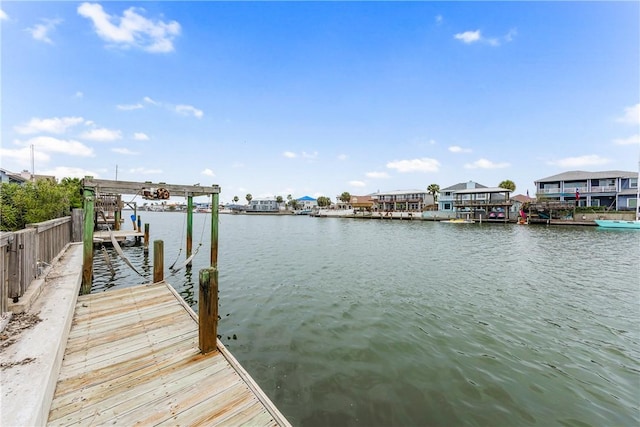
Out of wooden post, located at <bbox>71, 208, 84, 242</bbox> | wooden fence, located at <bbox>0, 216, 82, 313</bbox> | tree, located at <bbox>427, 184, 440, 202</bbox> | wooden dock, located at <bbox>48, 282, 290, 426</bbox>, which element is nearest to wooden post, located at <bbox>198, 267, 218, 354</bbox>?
wooden dock, located at <bbox>48, 282, 290, 426</bbox>

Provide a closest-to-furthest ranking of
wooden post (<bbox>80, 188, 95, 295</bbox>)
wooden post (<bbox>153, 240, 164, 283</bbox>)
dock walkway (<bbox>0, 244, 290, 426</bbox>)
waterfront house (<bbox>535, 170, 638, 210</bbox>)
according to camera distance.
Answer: dock walkway (<bbox>0, 244, 290, 426</bbox>) → wooden post (<bbox>80, 188, 95, 295</bbox>) → wooden post (<bbox>153, 240, 164, 283</bbox>) → waterfront house (<bbox>535, 170, 638, 210</bbox>)

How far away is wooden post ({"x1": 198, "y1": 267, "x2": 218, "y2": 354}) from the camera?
193 inches

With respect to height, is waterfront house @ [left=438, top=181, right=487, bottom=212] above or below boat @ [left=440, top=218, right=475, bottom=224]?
above

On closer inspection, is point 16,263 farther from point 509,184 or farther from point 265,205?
point 265,205

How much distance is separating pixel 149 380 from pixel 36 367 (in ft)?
4.52

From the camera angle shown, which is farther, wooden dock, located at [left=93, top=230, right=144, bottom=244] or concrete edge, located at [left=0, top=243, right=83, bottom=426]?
wooden dock, located at [left=93, top=230, right=144, bottom=244]

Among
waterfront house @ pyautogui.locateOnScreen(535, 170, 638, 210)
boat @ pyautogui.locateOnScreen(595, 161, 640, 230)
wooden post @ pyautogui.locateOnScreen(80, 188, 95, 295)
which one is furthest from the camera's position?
waterfront house @ pyautogui.locateOnScreen(535, 170, 638, 210)

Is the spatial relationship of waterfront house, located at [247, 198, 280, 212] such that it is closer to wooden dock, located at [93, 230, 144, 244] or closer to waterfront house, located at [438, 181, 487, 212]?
waterfront house, located at [438, 181, 487, 212]

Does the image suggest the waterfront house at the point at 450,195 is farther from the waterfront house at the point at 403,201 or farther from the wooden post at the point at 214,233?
the wooden post at the point at 214,233

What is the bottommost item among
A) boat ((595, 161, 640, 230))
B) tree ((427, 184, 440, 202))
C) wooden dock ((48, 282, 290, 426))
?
wooden dock ((48, 282, 290, 426))

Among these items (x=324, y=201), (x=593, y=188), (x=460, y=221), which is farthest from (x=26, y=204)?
(x=324, y=201)

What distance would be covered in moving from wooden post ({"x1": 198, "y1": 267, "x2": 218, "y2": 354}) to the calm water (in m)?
1.28

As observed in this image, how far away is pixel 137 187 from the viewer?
980cm

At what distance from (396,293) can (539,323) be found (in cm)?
452
